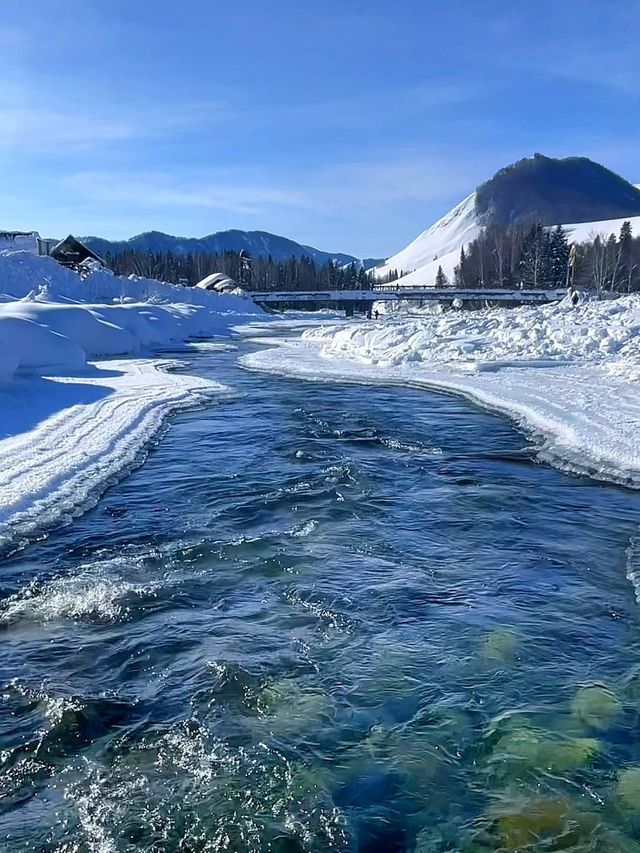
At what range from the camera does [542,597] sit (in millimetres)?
7457

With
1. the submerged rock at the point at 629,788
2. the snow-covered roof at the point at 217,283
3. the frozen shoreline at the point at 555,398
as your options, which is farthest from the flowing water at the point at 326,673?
the snow-covered roof at the point at 217,283

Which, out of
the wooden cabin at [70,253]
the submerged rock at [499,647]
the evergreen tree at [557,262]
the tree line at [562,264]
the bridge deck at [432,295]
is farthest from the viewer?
the evergreen tree at [557,262]

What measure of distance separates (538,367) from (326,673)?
21536mm

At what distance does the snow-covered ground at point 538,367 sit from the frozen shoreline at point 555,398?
0.09 feet

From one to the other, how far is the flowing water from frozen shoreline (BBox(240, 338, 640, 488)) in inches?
75.3

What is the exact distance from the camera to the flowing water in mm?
4461

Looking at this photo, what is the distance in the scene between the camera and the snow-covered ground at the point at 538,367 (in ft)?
46.6

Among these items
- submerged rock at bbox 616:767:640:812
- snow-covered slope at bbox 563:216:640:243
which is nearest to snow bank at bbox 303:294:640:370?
submerged rock at bbox 616:767:640:812

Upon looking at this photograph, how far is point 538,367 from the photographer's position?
2552 centimetres

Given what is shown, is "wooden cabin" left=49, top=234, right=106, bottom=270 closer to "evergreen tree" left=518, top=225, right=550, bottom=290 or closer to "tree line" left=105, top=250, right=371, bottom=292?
"tree line" left=105, top=250, right=371, bottom=292

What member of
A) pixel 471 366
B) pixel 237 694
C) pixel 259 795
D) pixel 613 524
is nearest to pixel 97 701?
pixel 237 694

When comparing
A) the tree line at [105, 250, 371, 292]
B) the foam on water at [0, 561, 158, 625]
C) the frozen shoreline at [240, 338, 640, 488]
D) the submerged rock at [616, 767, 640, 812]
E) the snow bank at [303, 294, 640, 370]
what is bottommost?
the submerged rock at [616, 767, 640, 812]

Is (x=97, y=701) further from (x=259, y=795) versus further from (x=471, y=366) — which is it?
(x=471, y=366)

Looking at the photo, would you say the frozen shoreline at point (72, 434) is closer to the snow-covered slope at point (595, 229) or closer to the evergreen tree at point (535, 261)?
the evergreen tree at point (535, 261)
